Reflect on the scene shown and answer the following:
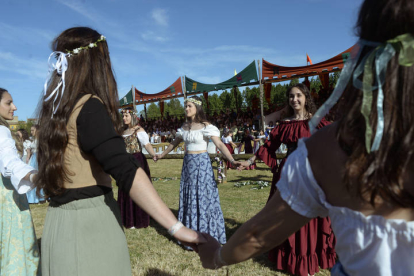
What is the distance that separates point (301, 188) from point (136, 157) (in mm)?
4851

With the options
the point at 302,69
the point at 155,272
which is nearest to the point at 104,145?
the point at 155,272

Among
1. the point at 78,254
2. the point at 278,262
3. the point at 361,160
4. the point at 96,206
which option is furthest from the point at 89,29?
the point at 278,262

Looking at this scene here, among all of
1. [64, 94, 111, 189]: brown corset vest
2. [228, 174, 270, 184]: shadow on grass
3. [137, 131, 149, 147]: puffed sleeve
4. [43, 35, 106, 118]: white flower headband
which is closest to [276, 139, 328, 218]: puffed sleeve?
[64, 94, 111, 189]: brown corset vest

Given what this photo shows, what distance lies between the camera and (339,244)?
36.5 inches

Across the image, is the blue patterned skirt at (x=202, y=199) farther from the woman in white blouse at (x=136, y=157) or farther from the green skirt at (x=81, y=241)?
the green skirt at (x=81, y=241)

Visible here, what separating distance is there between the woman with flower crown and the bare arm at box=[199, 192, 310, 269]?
44cm

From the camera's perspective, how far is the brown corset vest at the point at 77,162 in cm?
145

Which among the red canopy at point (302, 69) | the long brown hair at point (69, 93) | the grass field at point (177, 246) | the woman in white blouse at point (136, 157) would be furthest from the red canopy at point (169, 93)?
the long brown hair at point (69, 93)

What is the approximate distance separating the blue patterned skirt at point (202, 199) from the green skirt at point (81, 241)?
2869 mm

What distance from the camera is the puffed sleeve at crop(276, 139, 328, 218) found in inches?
36.5

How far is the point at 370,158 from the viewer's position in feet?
2.61

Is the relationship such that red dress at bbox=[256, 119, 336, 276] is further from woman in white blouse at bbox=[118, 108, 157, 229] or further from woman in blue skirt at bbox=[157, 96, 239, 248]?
woman in white blouse at bbox=[118, 108, 157, 229]

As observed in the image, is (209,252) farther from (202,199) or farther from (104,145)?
(202,199)

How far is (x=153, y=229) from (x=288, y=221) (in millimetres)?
4690
